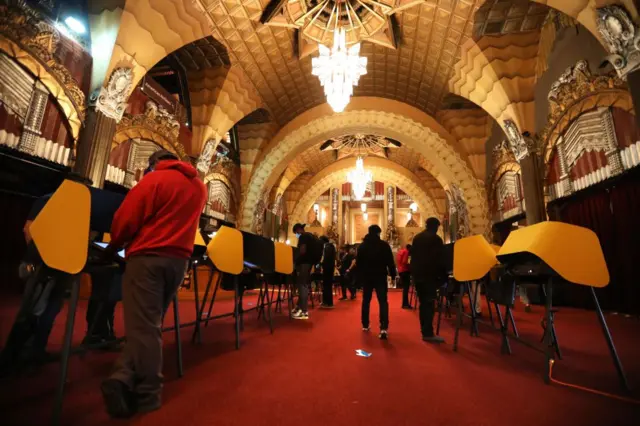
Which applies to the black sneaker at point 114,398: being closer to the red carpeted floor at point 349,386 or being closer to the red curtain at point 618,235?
the red carpeted floor at point 349,386

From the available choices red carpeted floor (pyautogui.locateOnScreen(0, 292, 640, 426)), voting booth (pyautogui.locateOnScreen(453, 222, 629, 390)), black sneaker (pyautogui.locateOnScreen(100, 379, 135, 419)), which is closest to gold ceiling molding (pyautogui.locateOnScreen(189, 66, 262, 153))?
red carpeted floor (pyautogui.locateOnScreen(0, 292, 640, 426))

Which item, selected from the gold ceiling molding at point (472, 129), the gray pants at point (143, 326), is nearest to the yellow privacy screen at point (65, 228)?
the gray pants at point (143, 326)

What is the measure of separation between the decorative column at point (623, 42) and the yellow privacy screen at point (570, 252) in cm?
428

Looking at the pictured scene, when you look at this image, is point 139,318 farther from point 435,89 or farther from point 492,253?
point 435,89

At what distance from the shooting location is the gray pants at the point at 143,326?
4.45ft

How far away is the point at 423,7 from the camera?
23.9ft

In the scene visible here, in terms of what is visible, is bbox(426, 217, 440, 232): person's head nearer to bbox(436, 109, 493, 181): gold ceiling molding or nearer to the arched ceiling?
bbox(436, 109, 493, 181): gold ceiling molding

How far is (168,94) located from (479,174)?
10.8 metres

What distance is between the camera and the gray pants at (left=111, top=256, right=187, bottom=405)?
53.4 inches

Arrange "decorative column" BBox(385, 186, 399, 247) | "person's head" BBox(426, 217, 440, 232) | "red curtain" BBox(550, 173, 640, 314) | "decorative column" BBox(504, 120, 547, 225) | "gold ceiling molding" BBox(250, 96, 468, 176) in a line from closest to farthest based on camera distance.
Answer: "person's head" BBox(426, 217, 440, 232) < "red curtain" BBox(550, 173, 640, 314) < "decorative column" BBox(504, 120, 547, 225) < "gold ceiling molding" BBox(250, 96, 468, 176) < "decorative column" BBox(385, 186, 399, 247)

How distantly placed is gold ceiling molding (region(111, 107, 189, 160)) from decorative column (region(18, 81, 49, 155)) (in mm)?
1411

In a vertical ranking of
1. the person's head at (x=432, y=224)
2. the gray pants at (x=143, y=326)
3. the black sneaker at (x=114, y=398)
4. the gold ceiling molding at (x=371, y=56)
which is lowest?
the black sneaker at (x=114, y=398)

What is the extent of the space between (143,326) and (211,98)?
914 centimetres

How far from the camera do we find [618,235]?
5395 millimetres
